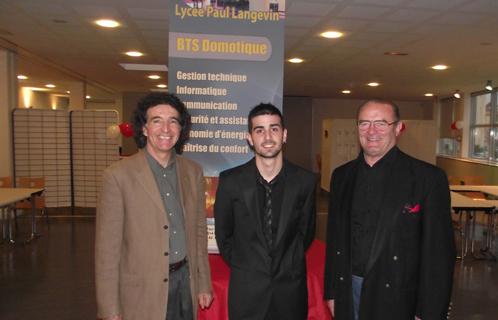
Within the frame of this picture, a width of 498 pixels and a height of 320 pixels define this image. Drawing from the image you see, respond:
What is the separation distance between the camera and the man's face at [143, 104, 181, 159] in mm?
1904

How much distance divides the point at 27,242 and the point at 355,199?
5.76 metres

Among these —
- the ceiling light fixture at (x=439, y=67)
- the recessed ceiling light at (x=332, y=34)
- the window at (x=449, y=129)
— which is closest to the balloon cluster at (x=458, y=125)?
the window at (x=449, y=129)

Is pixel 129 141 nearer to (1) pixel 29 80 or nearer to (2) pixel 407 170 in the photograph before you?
(1) pixel 29 80

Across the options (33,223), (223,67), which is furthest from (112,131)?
(223,67)

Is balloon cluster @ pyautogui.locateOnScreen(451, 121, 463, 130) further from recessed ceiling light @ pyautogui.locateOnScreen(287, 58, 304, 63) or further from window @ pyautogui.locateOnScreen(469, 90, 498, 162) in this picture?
recessed ceiling light @ pyautogui.locateOnScreen(287, 58, 304, 63)

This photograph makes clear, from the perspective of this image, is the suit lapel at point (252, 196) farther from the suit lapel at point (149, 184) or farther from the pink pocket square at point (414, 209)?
the pink pocket square at point (414, 209)

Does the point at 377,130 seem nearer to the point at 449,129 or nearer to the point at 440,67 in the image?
the point at 440,67

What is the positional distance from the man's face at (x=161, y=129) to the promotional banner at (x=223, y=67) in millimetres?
681

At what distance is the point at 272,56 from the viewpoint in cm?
268

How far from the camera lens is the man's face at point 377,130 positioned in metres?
1.92

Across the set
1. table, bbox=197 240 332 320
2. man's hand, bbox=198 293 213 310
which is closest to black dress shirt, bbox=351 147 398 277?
table, bbox=197 240 332 320

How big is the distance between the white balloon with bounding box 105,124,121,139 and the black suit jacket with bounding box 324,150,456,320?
6.64 metres

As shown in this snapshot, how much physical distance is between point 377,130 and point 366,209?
1.25 feet

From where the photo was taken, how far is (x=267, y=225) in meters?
1.98
